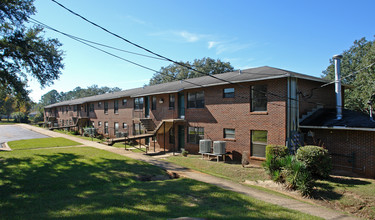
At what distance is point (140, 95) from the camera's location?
918 inches

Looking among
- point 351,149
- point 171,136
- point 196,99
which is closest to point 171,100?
point 196,99

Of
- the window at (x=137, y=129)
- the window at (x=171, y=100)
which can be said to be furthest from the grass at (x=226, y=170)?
the window at (x=137, y=129)

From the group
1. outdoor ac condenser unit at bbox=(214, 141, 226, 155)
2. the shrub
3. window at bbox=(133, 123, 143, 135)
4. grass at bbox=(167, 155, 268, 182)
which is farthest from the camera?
window at bbox=(133, 123, 143, 135)

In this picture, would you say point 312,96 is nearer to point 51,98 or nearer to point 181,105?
Answer: point 181,105

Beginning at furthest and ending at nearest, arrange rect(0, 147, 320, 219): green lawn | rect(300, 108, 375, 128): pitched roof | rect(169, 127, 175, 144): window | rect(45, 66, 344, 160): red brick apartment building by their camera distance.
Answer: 1. rect(169, 127, 175, 144): window
2. rect(45, 66, 344, 160): red brick apartment building
3. rect(300, 108, 375, 128): pitched roof
4. rect(0, 147, 320, 219): green lawn

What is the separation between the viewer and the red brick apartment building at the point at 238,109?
530 inches

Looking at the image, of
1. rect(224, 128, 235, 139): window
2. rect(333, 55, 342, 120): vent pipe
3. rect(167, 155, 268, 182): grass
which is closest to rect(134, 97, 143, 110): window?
rect(167, 155, 268, 182): grass

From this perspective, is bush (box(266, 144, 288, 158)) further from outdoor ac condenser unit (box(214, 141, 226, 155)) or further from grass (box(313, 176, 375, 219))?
outdoor ac condenser unit (box(214, 141, 226, 155))

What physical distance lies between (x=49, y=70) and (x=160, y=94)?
9.57 metres

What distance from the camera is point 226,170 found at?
43.6 feet

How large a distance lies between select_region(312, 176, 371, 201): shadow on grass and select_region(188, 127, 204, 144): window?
911cm

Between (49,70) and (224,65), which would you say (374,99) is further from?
(49,70)

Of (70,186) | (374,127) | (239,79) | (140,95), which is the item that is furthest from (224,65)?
(70,186)

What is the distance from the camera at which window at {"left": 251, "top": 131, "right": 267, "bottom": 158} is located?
46.1ft
